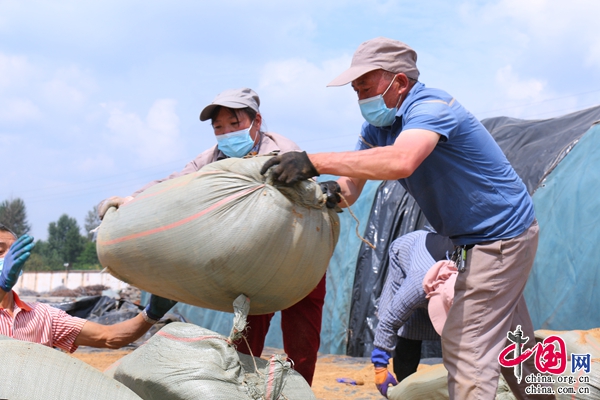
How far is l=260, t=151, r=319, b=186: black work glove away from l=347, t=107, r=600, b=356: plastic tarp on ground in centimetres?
383

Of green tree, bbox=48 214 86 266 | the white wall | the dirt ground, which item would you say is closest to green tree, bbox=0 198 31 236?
green tree, bbox=48 214 86 266

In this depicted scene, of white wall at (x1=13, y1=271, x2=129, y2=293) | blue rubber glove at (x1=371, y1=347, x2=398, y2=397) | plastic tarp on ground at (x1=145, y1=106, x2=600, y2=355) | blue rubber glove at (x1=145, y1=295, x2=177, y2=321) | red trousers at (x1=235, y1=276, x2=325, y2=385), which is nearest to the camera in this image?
blue rubber glove at (x1=145, y1=295, x2=177, y2=321)

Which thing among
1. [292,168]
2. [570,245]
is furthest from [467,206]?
[570,245]

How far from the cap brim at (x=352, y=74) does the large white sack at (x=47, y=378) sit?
1396mm

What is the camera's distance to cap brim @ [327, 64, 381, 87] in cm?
258

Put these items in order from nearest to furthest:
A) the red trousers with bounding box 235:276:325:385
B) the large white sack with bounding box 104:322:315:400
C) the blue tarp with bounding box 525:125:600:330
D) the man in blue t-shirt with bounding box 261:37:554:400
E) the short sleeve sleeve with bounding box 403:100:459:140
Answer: the large white sack with bounding box 104:322:315:400 < the short sleeve sleeve with bounding box 403:100:459:140 < the man in blue t-shirt with bounding box 261:37:554:400 < the red trousers with bounding box 235:276:325:385 < the blue tarp with bounding box 525:125:600:330

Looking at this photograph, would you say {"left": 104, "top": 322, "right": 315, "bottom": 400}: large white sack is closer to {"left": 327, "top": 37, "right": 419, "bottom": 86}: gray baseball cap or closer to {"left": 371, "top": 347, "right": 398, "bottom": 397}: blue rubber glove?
{"left": 327, "top": 37, "right": 419, "bottom": 86}: gray baseball cap

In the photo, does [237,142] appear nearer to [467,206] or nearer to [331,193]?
[331,193]

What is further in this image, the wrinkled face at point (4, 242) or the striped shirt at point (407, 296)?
the striped shirt at point (407, 296)

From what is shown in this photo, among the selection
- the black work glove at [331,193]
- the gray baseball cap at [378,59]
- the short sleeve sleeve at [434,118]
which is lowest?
the black work glove at [331,193]

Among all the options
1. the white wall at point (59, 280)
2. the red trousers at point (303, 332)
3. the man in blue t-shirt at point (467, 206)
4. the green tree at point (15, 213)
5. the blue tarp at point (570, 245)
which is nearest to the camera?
the man in blue t-shirt at point (467, 206)

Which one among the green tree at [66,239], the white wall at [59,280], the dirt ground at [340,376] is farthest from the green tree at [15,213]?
the dirt ground at [340,376]

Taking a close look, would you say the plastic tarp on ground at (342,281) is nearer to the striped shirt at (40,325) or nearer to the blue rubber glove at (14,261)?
the striped shirt at (40,325)

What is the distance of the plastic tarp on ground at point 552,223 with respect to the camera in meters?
5.38
